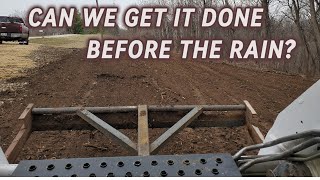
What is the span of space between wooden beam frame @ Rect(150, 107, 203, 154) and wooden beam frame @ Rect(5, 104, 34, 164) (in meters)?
1.40

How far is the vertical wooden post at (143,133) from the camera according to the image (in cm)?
297

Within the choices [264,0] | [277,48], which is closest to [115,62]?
[277,48]

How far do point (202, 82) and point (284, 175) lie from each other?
387 inches

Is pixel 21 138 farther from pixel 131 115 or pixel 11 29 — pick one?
pixel 11 29

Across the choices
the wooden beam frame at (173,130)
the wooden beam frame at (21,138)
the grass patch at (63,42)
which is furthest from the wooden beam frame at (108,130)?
the grass patch at (63,42)

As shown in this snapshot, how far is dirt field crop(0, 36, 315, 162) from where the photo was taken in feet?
18.1

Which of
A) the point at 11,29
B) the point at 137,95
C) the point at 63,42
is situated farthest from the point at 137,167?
the point at 63,42

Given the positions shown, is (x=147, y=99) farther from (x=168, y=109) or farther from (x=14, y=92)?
(x=168, y=109)

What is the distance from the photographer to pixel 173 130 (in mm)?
3395

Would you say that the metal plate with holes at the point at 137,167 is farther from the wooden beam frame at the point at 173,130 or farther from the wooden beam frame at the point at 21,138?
the wooden beam frame at the point at 21,138

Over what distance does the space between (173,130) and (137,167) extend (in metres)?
1.68

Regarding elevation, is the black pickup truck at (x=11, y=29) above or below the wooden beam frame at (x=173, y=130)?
above

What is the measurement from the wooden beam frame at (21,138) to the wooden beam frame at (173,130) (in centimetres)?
140

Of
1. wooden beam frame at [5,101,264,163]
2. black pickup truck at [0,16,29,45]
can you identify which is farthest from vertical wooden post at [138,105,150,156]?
black pickup truck at [0,16,29,45]
